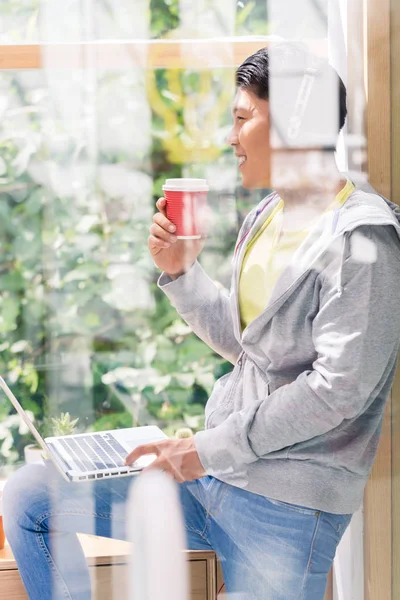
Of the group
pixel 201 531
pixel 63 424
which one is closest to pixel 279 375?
pixel 201 531

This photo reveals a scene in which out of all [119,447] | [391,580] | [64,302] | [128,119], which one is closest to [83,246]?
[64,302]

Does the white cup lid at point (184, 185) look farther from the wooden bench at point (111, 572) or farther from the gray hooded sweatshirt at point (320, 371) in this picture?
the wooden bench at point (111, 572)

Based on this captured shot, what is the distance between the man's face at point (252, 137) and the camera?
1184 mm

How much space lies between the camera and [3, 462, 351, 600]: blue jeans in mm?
1152

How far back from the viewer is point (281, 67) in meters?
1.16

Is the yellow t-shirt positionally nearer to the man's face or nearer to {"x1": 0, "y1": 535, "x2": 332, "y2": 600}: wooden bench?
the man's face

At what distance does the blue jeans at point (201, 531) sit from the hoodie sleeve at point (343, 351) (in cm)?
12

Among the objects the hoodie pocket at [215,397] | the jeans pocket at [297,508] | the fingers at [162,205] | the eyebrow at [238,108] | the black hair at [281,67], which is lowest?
the jeans pocket at [297,508]

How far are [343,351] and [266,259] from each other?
0.78 ft

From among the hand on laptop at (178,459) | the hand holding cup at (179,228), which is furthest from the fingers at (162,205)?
the hand on laptop at (178,459)

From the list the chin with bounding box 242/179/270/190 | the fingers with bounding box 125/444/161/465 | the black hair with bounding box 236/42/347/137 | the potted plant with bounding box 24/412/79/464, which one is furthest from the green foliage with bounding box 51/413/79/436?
the black hair with bounding box 236/42/347/137

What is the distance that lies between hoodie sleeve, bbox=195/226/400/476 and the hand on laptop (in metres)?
0.10

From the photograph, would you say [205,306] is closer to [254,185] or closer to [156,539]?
[254,185]

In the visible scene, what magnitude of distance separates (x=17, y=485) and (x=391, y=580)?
0.68 m
